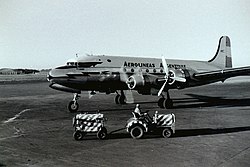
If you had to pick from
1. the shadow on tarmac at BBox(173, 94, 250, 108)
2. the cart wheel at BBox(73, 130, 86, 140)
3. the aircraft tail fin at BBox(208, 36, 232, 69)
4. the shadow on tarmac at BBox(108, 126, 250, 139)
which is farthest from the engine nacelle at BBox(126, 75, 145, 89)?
the aircraft tail fin at BBox(208, 36, 232, 69)

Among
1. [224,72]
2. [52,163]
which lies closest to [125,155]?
[52,163]

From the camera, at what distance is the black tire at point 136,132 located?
1195cm

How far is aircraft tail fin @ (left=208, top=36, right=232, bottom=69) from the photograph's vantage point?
29203 millimetres

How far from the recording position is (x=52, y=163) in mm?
8742

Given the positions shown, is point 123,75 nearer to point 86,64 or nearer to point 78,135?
point 86,64

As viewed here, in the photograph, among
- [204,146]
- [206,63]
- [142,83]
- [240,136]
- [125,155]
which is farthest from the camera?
[206,63]

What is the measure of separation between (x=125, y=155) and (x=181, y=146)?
2408 mm

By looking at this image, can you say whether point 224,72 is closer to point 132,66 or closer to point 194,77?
point 194,77

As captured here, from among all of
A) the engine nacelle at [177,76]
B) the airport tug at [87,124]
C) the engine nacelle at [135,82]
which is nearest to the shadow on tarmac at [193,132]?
the airport tug at [87,124]

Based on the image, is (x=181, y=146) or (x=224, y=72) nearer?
(x=181, y=146)

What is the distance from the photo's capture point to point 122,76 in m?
21.0

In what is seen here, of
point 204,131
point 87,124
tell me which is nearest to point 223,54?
point 204,131

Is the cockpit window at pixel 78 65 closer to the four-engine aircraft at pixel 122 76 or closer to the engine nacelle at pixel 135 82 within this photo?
the four-engine aircraft at pixel 122 76

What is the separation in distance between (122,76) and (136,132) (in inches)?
369
